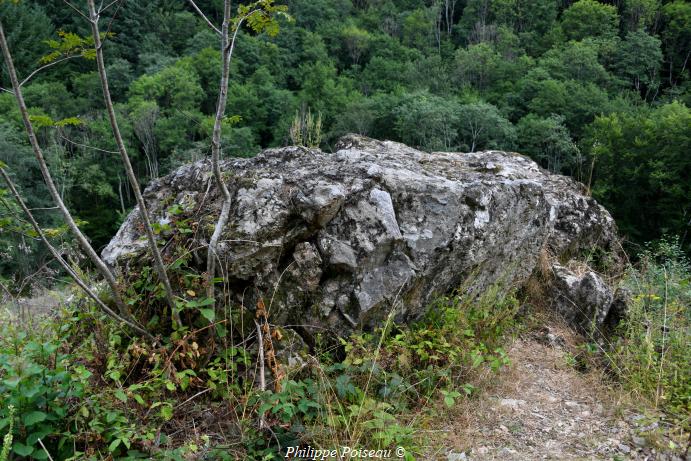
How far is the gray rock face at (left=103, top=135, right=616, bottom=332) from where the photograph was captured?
11.0 feet

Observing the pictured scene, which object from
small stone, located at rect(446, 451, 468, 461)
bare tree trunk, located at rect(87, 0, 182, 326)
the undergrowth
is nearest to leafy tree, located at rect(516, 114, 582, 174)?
the undergrowth

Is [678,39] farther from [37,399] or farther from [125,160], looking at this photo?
[37,399]

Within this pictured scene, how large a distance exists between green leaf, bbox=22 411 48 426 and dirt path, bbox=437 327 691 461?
2.04 m

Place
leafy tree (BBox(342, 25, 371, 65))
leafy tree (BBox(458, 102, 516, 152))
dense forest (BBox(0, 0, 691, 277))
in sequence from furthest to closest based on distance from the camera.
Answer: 1. leafy tree (BBox(342, 25, 371, 65))
2. leafy tree (BBox(458, 102, 516, 152))
3. dense forest (BBox(0, 0, 691, 277))

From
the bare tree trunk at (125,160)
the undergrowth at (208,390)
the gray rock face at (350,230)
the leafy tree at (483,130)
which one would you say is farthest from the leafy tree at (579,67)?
the bare tree trunk at (125,160)

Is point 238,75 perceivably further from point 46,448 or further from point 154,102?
point 46,448

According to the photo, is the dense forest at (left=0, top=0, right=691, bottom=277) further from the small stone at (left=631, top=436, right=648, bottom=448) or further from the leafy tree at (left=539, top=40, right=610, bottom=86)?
the small stone at (left=631, top=436, right=648, bottom=448)

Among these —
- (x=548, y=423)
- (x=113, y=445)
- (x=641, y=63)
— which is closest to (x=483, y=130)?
(x=641, y=63)

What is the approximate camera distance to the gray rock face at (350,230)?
3.37 meters

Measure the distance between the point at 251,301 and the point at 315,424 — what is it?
38.6 inches

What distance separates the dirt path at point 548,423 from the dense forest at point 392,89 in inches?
1065

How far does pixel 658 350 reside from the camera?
3.78 metres

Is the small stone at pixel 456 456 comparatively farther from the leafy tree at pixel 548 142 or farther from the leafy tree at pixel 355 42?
the leafy tree at pixel 355 42

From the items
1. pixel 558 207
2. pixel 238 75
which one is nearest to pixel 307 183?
pixel 558 207
